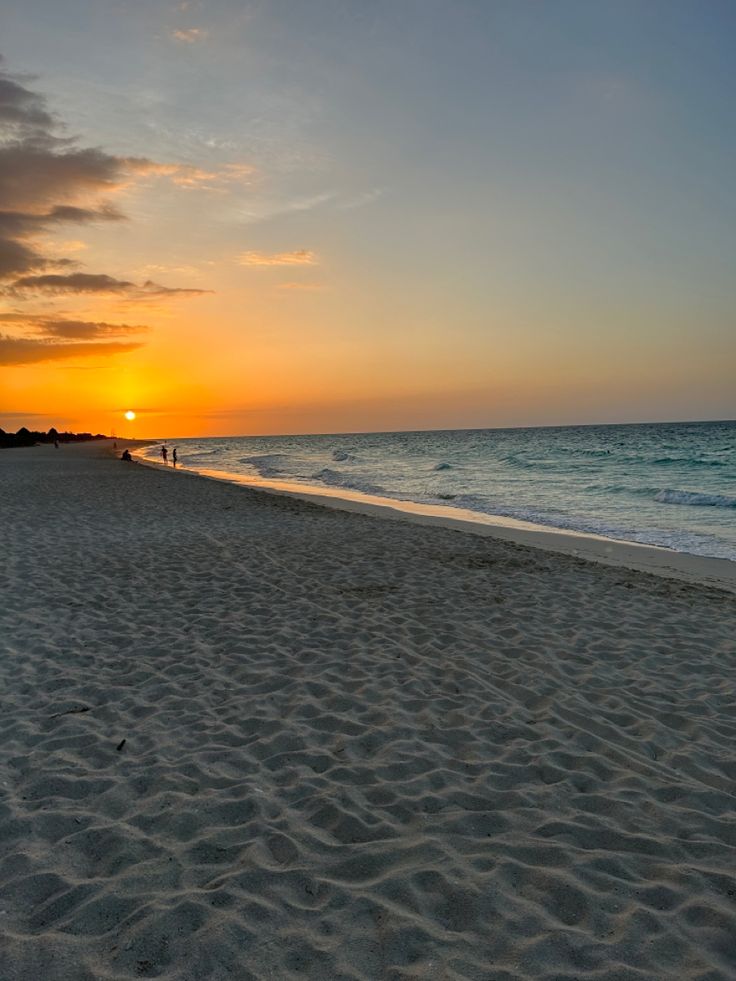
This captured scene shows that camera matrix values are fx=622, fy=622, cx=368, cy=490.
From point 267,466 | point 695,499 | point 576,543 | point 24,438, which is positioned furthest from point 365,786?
point 24,438

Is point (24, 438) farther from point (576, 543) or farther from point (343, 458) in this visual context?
point (576, 543)

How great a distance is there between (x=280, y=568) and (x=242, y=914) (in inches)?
314

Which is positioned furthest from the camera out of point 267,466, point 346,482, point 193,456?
point 193,456

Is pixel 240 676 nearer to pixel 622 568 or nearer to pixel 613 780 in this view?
pixel 613 780

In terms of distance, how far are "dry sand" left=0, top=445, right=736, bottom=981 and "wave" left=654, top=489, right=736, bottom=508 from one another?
→ 17787 millimetres

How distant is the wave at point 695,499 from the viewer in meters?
24.4

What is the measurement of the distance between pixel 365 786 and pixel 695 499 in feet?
83.5

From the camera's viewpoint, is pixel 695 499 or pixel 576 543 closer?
pixel 576 543

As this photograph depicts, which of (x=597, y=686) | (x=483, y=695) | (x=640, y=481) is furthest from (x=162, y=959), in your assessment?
(x=640, y=481)

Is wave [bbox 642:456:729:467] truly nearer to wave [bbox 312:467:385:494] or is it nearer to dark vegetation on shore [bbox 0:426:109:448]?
wave [bbox 312:467:385:494]

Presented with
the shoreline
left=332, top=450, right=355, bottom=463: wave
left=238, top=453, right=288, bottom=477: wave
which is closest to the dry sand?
the shoreline

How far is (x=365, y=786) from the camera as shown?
13.7 ft

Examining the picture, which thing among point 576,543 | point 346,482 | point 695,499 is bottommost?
point 576,543

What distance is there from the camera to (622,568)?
11.6 metres
